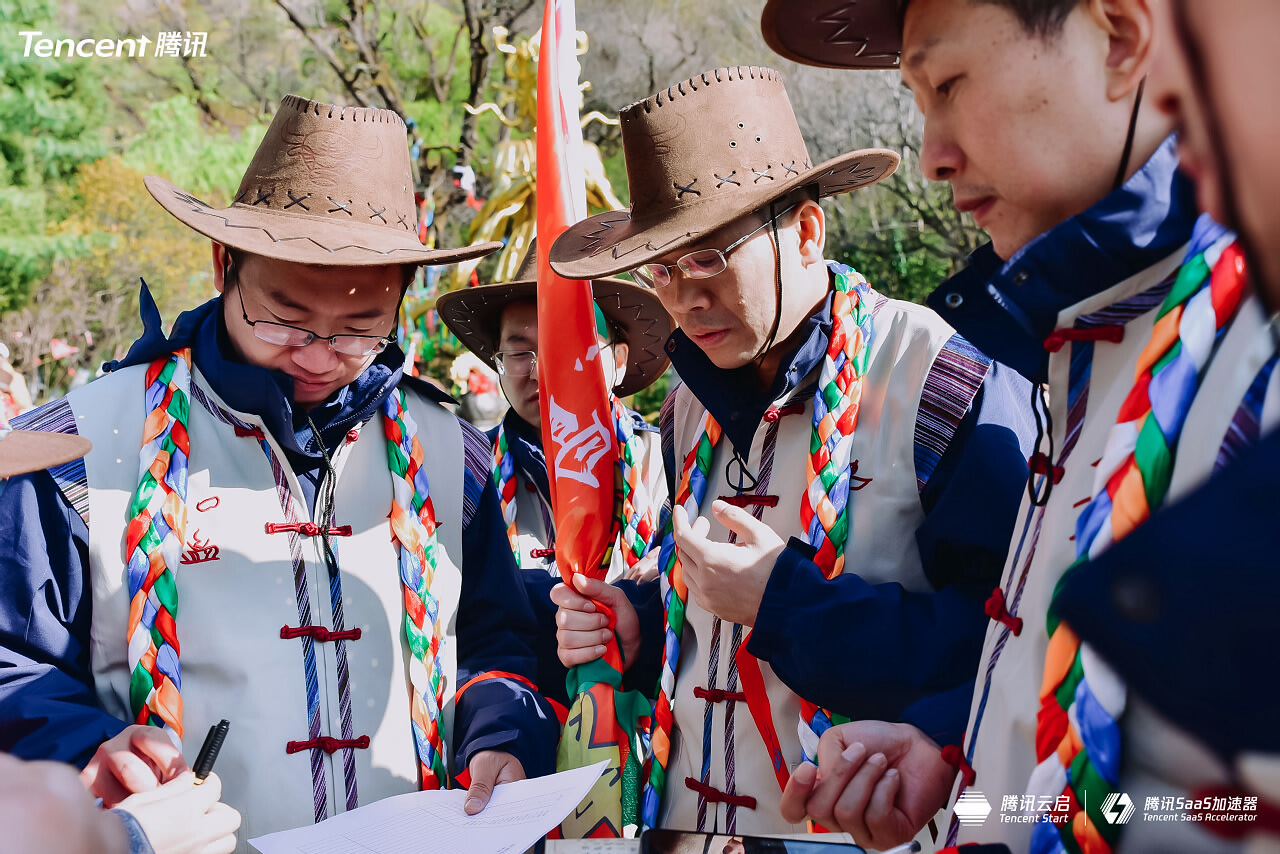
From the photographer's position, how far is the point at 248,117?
2066 centimetres

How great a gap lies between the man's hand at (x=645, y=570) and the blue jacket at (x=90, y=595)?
1.31 feet

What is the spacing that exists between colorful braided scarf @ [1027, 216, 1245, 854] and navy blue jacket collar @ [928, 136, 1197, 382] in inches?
3.0

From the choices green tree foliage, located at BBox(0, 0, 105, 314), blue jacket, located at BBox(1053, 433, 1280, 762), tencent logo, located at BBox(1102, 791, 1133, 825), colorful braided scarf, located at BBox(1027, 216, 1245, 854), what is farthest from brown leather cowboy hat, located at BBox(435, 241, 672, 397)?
green tree foliage, located at BBox(0, 0, 105, 314)

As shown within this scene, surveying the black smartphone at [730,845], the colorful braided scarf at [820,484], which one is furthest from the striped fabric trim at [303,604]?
the black smartphone at [730,845]

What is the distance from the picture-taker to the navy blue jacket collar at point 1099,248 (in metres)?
1.28

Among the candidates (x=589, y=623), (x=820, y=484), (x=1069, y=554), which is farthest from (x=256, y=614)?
(x=1069, y=554)

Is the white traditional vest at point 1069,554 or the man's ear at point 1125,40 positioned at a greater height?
the man's ear at point 1125,40

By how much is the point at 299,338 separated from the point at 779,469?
3.83ft

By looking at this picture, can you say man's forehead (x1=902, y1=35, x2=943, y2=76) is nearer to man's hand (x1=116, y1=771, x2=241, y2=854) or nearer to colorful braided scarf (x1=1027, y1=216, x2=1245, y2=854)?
colorful braided scarf (x1=1027, y1=216, x2=1245, y2=854)

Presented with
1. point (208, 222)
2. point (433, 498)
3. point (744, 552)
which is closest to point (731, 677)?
point (744, 552)

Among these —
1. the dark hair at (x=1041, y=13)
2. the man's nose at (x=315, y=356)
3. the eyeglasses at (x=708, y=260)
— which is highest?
the dark hair at (x=1041, y=13)

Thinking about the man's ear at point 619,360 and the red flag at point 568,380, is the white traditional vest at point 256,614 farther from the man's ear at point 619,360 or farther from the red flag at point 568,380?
the man's ear at point 619,360

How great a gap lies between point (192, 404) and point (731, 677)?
144 cm

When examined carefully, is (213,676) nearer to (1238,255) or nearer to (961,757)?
(961,757)
